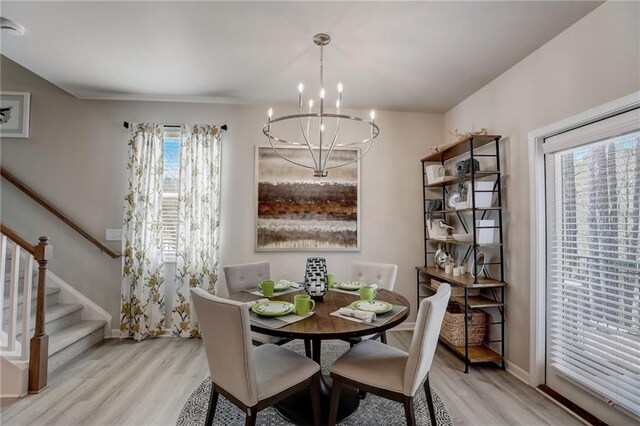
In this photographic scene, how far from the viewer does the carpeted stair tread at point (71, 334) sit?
265cm

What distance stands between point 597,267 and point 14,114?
5.62m

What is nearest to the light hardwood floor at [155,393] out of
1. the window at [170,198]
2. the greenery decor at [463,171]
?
the window at [170,198]

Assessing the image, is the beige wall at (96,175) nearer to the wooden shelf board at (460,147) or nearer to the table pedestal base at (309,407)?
the wooden shelf board at (460,147)

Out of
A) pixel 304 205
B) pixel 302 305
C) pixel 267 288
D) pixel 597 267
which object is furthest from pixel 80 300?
pixel 597 267

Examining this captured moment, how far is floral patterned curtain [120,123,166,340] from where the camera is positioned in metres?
3.26

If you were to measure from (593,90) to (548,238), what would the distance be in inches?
42.1

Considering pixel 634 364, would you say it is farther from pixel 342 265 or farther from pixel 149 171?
pixel 149 171

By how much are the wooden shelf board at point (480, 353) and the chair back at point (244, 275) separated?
1.91 meters

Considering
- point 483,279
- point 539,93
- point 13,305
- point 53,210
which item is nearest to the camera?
point 13,305

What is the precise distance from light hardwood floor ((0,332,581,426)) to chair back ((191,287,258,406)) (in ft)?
2.72

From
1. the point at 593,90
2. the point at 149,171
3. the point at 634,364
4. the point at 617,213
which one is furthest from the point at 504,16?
the point at 149,171

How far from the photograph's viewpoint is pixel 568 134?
215cm

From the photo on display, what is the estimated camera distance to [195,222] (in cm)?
331

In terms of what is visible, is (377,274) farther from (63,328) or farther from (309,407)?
(63,328)
